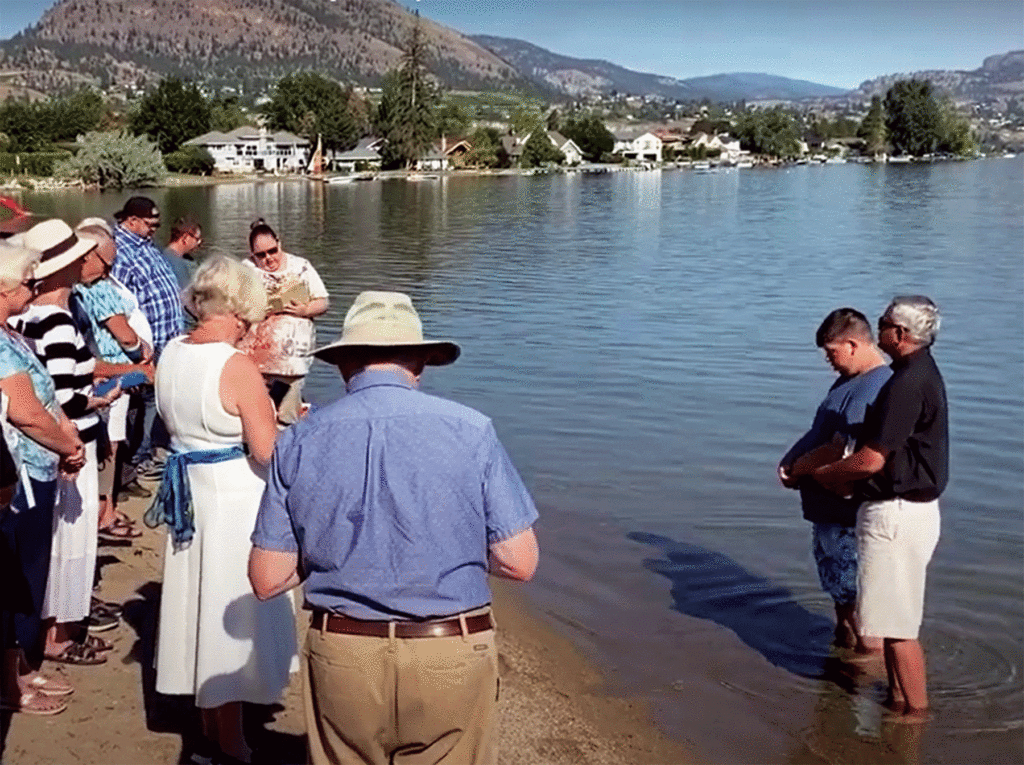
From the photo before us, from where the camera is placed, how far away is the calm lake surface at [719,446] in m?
6.25

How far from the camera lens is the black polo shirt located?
5012 mm

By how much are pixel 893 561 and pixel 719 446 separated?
6127 millimetres

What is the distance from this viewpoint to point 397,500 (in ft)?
10.4

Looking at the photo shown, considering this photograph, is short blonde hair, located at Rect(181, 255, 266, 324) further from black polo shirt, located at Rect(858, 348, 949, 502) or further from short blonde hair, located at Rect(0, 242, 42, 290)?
black polo shirt, located at Rect(858, 348, 949, 502)

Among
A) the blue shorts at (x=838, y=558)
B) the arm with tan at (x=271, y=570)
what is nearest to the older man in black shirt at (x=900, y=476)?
the blue shorts at (x=838, y=558)

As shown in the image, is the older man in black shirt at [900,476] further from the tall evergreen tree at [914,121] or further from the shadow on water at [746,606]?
the tall evergreen tree at [914,121]

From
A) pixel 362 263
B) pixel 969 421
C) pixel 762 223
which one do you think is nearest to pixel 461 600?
pixel 969 421

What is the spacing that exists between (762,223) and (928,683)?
39.4 meters

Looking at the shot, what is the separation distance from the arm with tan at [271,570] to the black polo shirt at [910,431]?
2.74 metres

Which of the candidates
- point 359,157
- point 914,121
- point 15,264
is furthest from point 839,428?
point 914,121

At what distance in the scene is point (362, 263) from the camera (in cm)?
2859

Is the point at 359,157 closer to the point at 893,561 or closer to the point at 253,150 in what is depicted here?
the point at 253,150

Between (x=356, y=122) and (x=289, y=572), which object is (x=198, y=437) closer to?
(x=289, y=572)

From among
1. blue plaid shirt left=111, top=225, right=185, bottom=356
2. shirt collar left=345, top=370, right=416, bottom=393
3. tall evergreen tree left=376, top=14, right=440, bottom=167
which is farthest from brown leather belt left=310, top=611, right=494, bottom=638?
tall evergreen tree left=376, top=14, right=440, bottom=167
